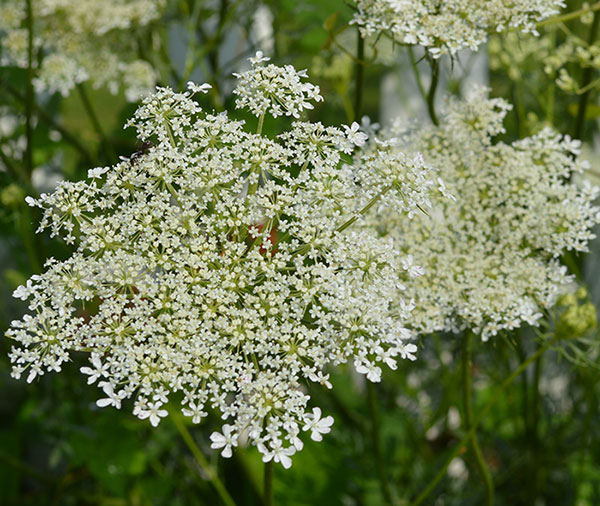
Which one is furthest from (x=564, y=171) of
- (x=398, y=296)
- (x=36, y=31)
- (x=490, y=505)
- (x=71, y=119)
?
(x=71, y=119)

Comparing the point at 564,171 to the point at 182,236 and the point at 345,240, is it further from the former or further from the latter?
the point at 182,236

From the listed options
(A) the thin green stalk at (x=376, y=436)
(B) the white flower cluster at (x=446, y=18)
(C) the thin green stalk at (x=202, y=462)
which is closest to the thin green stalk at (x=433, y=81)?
(B) the white flower cluster at (x=446, y=18)

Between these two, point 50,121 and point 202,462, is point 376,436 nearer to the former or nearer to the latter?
point 202,462

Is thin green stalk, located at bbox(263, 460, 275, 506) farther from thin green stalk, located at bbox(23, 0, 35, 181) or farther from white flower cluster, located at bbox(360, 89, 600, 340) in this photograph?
thin green stalk, located at bbox(23, 0, 35, 181)

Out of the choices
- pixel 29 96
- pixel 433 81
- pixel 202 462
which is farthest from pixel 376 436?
pixel 29 96

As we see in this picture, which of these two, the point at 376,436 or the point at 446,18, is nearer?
the point at 446,18

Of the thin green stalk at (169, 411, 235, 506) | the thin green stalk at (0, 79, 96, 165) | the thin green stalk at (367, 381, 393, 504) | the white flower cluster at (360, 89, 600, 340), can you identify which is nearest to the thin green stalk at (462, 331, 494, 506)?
the white flower cluster at (360, 89, 600, 340)
